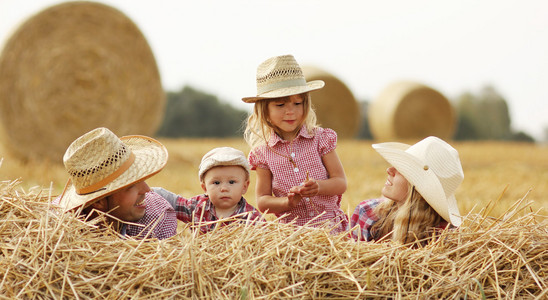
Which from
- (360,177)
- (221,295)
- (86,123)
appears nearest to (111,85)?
(86,123)

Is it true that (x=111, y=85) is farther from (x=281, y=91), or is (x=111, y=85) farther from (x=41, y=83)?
(x=281, y=91)

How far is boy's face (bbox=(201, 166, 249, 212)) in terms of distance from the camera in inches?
110

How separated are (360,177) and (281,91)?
358 cm

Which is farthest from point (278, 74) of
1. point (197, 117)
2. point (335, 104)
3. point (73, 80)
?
point (197, 117)

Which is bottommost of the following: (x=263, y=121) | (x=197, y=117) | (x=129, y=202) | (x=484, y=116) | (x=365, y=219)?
(x=484, y=116)

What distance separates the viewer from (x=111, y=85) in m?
7.61

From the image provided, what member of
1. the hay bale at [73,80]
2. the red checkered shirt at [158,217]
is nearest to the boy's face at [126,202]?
the red checkered shirt at [158,217]

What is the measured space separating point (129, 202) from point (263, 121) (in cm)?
97

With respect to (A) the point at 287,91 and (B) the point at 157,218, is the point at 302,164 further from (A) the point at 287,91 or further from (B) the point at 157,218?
(B) the point at 157,218

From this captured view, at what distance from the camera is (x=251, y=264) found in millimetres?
1974

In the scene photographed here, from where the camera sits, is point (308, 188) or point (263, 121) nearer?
point (308, 188)

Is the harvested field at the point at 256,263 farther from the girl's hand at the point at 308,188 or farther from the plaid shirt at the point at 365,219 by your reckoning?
the plaid shirt at the point at 365,219

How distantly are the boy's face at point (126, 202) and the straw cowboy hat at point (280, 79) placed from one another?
0.86m

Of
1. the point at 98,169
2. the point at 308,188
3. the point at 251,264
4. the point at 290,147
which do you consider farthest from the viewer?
the point at 290,147
